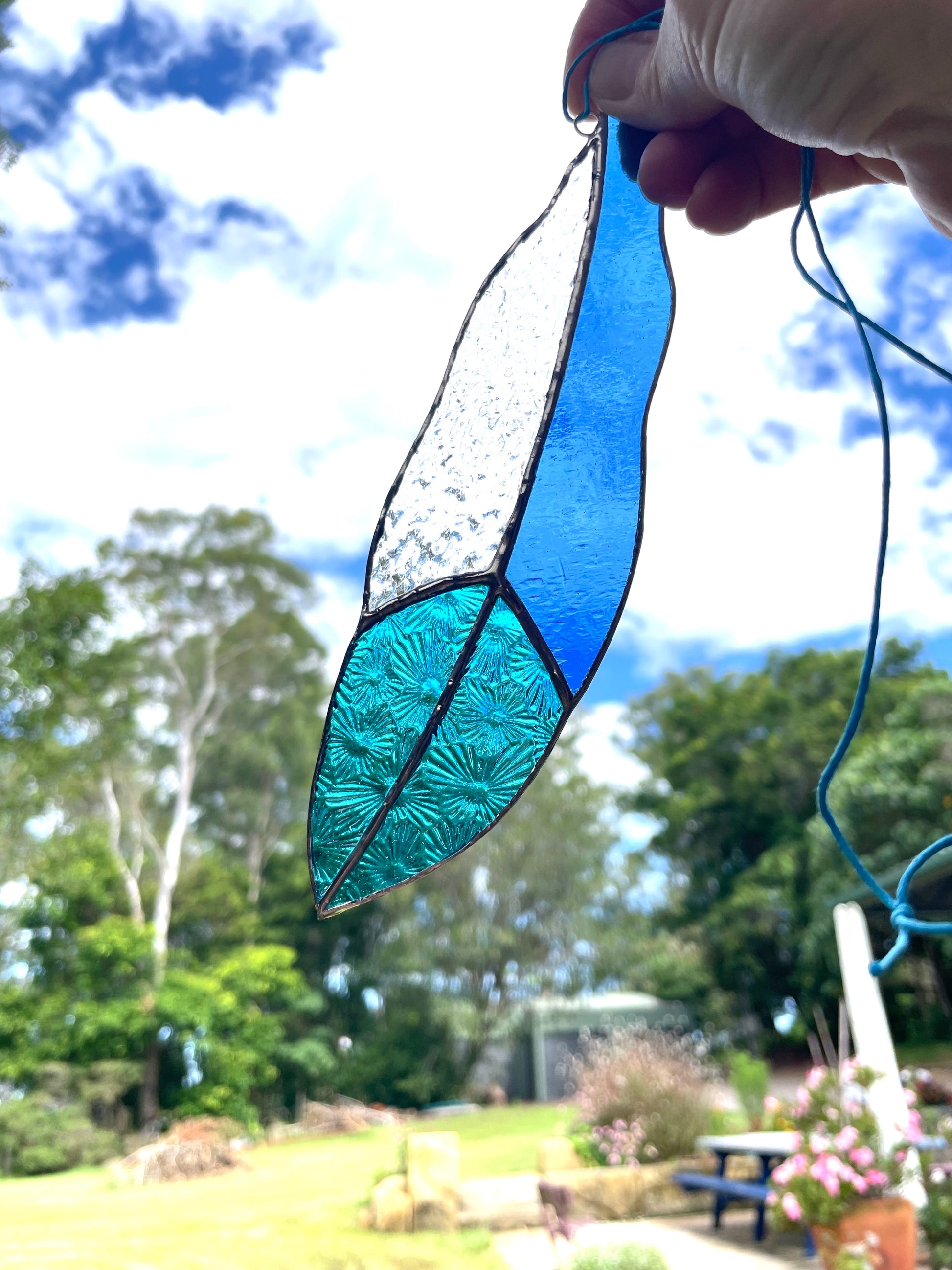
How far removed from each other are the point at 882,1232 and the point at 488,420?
142 inches

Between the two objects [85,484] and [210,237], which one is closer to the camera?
[85,484]

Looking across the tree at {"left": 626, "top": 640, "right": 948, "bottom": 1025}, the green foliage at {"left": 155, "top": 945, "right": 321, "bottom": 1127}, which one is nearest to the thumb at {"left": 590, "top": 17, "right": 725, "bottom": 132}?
the tree at {"left": 626, "top": 640, "right": 948, "bottom": 1025}

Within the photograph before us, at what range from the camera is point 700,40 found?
1.75ft

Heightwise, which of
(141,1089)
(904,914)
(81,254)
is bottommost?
(141,1089)

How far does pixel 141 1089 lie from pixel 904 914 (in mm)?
12441

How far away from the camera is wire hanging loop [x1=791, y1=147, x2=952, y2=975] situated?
1.61 feet

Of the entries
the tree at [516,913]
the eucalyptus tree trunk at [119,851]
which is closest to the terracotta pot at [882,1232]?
the eucalyptus tree trunk at [119,851]

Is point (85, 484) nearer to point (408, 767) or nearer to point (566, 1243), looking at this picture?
point (566, 1243)

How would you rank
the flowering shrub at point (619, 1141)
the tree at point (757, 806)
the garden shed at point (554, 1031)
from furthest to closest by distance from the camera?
the garden shed at point (554, 1031)
the tree at point (757, 806)
the flowering shrub at point (619, 1141)

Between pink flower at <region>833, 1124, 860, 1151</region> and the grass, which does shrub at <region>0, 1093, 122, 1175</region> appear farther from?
pink flower at <region>833, 1124, 860, 1151</region>

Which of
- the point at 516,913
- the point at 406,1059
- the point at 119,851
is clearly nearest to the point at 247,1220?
the point at 406,1059

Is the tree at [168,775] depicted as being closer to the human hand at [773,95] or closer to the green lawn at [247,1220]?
the green lawn at [247,1220]

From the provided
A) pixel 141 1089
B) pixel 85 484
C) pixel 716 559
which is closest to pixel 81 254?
pixel 85 484

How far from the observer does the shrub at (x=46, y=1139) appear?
9250 mm
